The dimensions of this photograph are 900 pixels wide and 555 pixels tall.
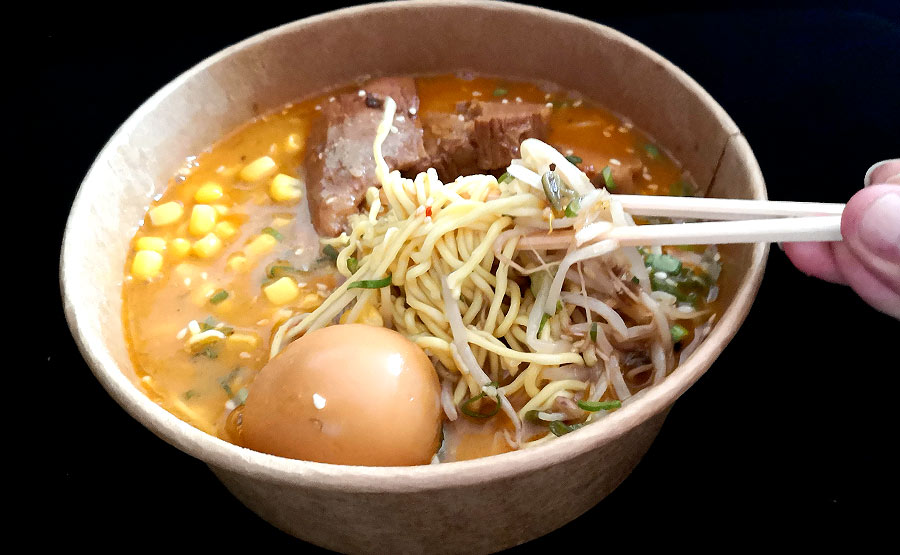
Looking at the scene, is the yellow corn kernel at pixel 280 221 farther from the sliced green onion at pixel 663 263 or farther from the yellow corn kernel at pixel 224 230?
the sliced green onion at pixel 663 263

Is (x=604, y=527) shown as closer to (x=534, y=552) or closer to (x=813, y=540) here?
(x=534, y=552)

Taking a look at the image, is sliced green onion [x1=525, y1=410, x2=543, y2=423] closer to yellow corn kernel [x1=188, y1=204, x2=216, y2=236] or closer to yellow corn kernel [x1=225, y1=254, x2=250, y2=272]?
yellow corn kernel [x1=225, y1=254, x2=250, y2=272]

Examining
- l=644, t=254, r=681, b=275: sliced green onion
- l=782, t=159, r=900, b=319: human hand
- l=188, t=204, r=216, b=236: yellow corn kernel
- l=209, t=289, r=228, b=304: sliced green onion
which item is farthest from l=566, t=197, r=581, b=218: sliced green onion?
l=188, t=204, r=216, b=236: yellow corn kernel

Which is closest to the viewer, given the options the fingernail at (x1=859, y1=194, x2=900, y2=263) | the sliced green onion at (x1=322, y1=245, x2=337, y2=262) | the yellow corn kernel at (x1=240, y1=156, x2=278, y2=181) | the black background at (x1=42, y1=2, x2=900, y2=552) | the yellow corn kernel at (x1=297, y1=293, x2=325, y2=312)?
the fingernail at (x1=859, y1=194, x2=900, y2=263)

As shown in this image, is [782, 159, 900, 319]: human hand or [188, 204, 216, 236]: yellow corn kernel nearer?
[782, 159, 900, 319]: human hand

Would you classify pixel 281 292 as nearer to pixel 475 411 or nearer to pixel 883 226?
pixel 475 411

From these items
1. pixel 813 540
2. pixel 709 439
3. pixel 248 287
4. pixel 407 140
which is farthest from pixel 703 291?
pixel 248 287

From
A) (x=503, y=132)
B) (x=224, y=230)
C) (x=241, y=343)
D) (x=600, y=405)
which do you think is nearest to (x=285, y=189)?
(x=224, y=230)

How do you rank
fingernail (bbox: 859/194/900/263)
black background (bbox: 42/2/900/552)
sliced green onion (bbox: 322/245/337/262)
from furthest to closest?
sliced green onion (bbox: 322/245/337/262) → black background (bbox: 42/2/900/552) → fingernail (bbox: 859/194/900/263)
